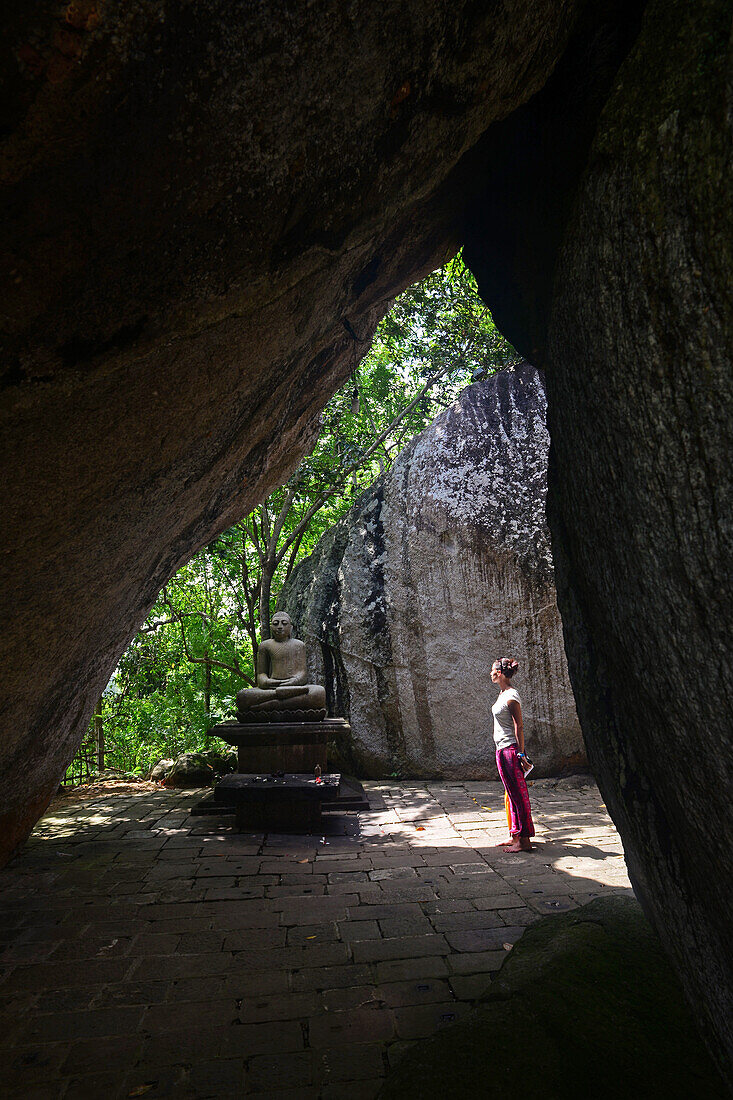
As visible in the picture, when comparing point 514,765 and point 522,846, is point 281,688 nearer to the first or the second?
point 514,765

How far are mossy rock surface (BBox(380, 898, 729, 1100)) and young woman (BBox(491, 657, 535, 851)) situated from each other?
229cm

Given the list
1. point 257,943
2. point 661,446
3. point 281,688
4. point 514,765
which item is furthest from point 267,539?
point 661,446

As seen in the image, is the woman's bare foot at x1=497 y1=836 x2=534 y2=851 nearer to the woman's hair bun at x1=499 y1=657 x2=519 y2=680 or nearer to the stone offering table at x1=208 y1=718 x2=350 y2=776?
the woman's hair bun at x1=499 y1=657 x2=519 y2=680

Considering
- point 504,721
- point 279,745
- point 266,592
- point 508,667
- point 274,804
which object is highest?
point 266,592

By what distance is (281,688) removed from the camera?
26.2ft

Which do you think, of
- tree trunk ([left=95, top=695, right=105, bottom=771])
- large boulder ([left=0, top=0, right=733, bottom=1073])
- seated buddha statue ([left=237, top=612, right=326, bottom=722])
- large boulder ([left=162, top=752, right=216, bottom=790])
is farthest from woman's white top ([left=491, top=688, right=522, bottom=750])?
tree trunk ([left=95, top=695, right=105, bottom=771])

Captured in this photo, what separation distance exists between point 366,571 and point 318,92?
24.7 ft

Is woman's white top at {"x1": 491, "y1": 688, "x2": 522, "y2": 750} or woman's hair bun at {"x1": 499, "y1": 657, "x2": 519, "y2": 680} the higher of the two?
woman's hair bun at {"x1": 499, "y1": 657, "x2": 519, "y2": 680}

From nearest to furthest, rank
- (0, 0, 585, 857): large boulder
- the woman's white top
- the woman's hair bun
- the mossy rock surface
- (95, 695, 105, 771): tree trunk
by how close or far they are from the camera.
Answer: (0, 0, 585, 857): large boulder < the mossy rock surface < the woman's white top < the woman's hair bun < (95, 695, 105, 771): tree trunk

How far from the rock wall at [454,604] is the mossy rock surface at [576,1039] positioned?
558 centimetres

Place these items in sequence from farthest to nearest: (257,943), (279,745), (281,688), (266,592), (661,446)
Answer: (266,592) → (281,688) → (279,745) → (257,943) → (661,446)

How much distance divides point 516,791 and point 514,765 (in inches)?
7.7

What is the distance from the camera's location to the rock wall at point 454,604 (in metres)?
8.50

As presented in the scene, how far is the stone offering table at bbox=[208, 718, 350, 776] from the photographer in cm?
755
